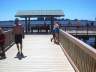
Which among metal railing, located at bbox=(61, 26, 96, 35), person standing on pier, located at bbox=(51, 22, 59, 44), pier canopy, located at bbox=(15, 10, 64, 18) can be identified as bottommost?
metal railing, located at bbox=(61, 26, 96, 35)

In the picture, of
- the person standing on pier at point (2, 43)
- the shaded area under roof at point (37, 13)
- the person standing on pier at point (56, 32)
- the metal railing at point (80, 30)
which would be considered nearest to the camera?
the person standing on pier at point (2, 43)

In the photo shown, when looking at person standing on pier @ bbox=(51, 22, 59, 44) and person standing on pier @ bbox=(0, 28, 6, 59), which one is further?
person standing on pier @ bbox=(51, 22, 59, 44)

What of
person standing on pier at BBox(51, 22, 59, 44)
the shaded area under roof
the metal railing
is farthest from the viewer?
the metal railing

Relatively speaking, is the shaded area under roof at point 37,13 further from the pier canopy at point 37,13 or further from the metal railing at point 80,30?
the metal railing at point 80,30

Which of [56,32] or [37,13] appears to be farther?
[37,13]

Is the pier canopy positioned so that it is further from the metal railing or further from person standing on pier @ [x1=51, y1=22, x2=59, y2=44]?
person standing on pier @ [x1=51, y1=22, x2=59, y2=44]

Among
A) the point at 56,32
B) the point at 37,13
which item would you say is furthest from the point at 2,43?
the point at 37,13

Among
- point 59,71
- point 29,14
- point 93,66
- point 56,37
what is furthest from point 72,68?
point 29,14

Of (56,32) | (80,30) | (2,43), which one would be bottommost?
(80,30)

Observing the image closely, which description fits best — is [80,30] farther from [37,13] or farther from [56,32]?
[56,32]

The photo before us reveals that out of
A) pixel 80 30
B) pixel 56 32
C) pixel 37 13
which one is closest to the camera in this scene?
pixel 56 32

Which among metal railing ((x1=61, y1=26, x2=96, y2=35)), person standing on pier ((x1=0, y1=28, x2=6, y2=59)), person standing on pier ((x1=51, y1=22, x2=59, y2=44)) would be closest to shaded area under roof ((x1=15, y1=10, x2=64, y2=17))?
metal railing ((x1=61, y1=26, x2=96, y2=35))

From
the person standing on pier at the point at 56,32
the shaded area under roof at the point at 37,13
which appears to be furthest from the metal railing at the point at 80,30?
the person standing on pier at the point at 56,32

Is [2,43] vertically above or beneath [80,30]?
above
